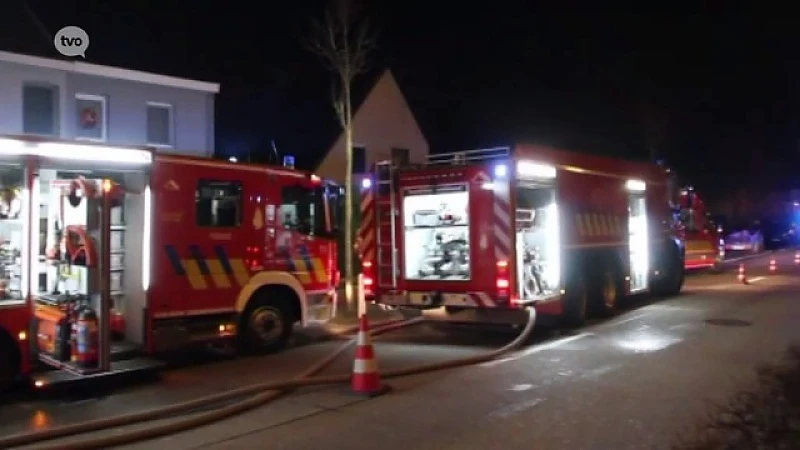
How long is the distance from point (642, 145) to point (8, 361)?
3573 centimetres

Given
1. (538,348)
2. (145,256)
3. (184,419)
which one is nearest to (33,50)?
(145,256)

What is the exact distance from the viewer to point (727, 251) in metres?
42.2

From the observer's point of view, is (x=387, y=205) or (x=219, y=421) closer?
(x=219, y=421)

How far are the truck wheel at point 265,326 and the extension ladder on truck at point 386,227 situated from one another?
1.81 metres

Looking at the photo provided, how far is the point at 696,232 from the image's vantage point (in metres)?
22.2

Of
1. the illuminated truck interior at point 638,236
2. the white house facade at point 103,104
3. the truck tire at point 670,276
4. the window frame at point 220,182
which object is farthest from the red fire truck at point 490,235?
the white house facade at point 103,104

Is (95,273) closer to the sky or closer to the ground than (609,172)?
closer to the ground

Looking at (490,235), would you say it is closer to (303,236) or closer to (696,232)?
(303,236)

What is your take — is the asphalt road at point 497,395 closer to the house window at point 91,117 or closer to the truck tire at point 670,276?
the truck tire at point 670,276

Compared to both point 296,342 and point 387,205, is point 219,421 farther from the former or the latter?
point 387,205

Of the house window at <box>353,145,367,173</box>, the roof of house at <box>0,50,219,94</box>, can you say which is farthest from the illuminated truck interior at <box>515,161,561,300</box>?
the house window at <box>353,145,367,173</box>

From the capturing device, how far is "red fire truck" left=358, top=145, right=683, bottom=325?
12070 mm

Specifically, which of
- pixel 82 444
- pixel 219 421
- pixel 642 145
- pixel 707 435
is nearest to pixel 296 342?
pixel 219 421

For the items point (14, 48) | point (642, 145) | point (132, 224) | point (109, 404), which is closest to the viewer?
point (109, 404)
